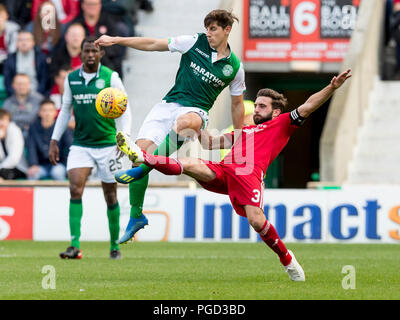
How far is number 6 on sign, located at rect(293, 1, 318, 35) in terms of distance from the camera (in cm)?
2148

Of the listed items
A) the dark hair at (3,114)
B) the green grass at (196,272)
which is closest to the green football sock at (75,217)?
the green grass at (196,272)

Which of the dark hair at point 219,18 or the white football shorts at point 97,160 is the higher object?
the dark hair at point 219,18

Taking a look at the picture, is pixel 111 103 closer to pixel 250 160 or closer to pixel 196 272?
pixel 250 160

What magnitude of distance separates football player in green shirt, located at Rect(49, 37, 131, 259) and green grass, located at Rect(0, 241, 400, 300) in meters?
0.53

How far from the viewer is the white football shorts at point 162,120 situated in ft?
29.8

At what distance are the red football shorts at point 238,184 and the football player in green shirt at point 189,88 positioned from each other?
1.61 feet

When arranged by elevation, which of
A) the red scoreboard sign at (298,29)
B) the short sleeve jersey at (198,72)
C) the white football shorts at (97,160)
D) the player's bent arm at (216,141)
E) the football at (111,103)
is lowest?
the white football shorts at (97,160)

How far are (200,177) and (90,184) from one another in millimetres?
7766

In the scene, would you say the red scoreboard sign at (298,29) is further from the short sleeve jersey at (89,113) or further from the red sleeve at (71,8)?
the short sleeve jersey at (89,113)

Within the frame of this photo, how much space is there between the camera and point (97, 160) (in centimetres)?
1135

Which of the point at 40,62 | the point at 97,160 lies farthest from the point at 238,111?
the point at 40,62

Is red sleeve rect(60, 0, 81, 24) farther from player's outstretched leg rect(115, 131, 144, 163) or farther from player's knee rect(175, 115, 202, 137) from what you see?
player's outstretched leg rect(115, 131, 144, 163)

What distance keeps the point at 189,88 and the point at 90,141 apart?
247cm
